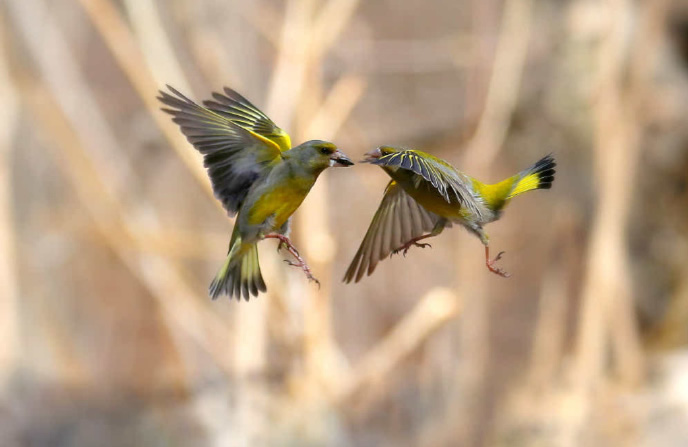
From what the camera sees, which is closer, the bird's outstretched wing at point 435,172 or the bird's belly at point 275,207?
the bird's outstretched wing at point 435,172

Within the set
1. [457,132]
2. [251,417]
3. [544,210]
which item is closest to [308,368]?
[251,417]

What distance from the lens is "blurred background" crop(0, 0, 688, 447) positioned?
2863mm

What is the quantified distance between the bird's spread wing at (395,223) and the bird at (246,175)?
0.29ft

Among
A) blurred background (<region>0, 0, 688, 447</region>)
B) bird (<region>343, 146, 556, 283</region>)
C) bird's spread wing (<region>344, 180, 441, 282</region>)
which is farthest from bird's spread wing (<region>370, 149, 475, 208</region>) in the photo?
blurred background (<region>0, 0, 688, 447</region>)

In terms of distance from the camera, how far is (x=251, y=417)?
2811 mm

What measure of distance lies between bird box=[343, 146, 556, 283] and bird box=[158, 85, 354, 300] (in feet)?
0.24

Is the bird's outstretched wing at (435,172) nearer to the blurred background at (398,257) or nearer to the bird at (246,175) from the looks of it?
the bird at (246,175)

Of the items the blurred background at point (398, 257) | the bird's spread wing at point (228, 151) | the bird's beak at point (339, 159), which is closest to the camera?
the bird's beak at point (339, 159)

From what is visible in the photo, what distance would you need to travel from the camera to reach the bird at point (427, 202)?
626 mm

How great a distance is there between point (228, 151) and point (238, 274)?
4.3 inches

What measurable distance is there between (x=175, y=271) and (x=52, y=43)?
808 millimetres

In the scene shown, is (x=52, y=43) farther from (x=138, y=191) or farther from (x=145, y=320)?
(x=145, y=320)

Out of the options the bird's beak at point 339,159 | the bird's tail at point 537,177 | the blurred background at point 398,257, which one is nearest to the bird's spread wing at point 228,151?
the bird's beak at point 339,159

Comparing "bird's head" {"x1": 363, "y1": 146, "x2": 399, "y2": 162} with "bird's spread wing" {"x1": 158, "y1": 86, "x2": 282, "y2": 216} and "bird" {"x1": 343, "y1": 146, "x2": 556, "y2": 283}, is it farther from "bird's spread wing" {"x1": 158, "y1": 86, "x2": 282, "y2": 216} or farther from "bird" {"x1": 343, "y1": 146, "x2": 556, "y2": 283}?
"bird's spread wing" {"x1": 158, "y1": 86, "x2": 282, "y2": 216}
